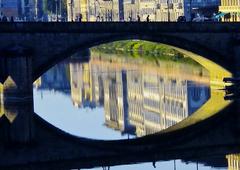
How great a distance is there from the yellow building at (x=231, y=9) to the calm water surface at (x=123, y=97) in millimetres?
10356

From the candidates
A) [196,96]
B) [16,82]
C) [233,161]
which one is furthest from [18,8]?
[233,161]

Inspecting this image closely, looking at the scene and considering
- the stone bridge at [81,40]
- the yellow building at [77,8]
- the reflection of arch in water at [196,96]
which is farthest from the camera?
the yellow building at [77,8]

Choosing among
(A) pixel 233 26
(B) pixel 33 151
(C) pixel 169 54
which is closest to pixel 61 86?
(C) pixel 169 54

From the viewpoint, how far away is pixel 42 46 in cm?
5188

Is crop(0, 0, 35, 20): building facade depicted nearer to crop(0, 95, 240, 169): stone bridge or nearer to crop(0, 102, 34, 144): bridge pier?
crop(0, 102, 34, 144): bridge pier

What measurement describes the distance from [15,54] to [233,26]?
15.4 metres

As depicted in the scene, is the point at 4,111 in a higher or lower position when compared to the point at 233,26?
lower

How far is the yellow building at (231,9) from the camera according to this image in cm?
8678

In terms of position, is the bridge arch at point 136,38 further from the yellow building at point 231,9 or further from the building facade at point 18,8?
the building facade at point 18,8

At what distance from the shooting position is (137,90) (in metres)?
65.4

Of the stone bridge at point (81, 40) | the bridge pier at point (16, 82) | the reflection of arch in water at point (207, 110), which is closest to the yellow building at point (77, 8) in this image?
the stone bridge at point (81, 40)

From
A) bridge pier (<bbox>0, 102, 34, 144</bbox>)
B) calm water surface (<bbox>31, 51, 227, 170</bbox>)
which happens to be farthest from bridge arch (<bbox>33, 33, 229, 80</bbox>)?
bridge pier (<bbox>0, 102, 34, 144</bbox>)

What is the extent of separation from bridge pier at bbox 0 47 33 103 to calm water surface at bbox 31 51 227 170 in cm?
213

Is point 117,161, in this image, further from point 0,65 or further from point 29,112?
point 0,65
